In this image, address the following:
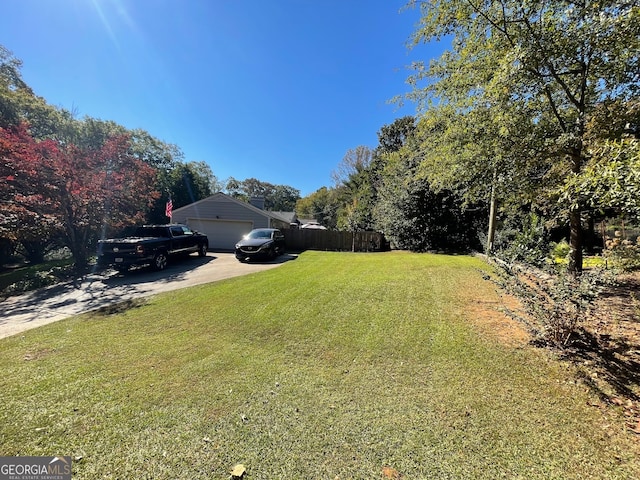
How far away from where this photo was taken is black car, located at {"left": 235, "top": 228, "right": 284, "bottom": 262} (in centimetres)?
1205

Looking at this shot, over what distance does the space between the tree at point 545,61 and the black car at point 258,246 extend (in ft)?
28.5

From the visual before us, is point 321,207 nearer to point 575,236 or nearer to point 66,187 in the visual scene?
point 66,187

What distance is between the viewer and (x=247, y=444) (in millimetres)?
2260

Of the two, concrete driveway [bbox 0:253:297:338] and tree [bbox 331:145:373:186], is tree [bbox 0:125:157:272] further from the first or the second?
tree [bbox 331:145:373:186]

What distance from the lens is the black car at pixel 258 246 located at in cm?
1205

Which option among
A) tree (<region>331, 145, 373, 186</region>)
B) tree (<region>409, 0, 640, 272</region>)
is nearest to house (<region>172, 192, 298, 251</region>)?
tree (<region>409, 0, 640, 272</region>)

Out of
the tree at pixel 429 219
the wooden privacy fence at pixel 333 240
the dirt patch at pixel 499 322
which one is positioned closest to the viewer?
the dirt patch at pixel 499 322

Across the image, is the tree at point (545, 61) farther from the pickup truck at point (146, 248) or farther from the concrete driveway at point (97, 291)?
the pickup truck at point (146, 248)

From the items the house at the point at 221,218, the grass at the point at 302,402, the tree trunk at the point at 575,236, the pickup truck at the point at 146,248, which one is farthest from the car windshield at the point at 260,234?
the tree trunk at the point at 575,236

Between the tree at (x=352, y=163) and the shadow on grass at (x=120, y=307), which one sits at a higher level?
the tree at (x=352, y=163)

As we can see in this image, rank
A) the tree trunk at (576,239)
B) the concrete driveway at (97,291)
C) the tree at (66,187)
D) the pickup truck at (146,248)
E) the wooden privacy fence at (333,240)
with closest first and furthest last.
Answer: the concrete driveway at (97,291), the tree trunk at (576,239), the tree at (66,187), the pickup truck at (146,248), the wooden privacy fence at (333,240)

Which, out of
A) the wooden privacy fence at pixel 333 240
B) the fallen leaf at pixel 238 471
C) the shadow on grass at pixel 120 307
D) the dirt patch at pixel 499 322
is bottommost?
the dirt patch at pixel 499 322

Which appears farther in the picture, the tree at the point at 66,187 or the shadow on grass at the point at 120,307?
the tree at the point at 66,187

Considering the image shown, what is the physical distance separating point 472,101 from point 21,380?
8.74 metres
